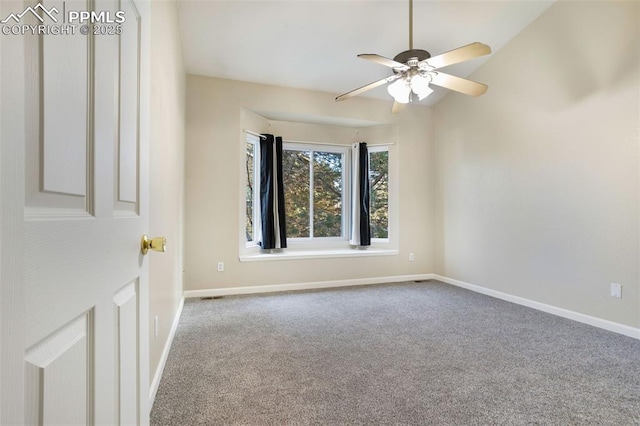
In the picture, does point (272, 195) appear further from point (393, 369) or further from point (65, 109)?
point (65, 109)

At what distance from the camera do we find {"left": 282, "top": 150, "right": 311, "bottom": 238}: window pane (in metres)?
4.48

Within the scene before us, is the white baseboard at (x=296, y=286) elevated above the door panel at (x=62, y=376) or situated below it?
below

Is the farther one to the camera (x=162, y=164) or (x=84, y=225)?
(x=162, y=164)

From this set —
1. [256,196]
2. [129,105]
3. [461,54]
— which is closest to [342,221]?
[256,196]

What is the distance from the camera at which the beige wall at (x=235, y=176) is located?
3598 millimetres

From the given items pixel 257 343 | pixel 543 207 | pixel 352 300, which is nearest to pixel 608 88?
pixel 543 207

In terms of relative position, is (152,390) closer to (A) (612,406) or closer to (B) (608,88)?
(A) (612,406)

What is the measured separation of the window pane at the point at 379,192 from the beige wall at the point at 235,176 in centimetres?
25

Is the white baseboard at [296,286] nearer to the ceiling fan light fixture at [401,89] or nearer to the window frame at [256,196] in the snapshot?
the window frame at [256,196]

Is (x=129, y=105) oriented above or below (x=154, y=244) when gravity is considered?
above

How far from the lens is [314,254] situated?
414 centimetres

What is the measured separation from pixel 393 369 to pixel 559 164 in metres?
2.61

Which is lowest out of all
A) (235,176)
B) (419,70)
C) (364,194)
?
(364,194)

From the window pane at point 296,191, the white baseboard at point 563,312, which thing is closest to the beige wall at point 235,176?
the window pane at point 296,191
